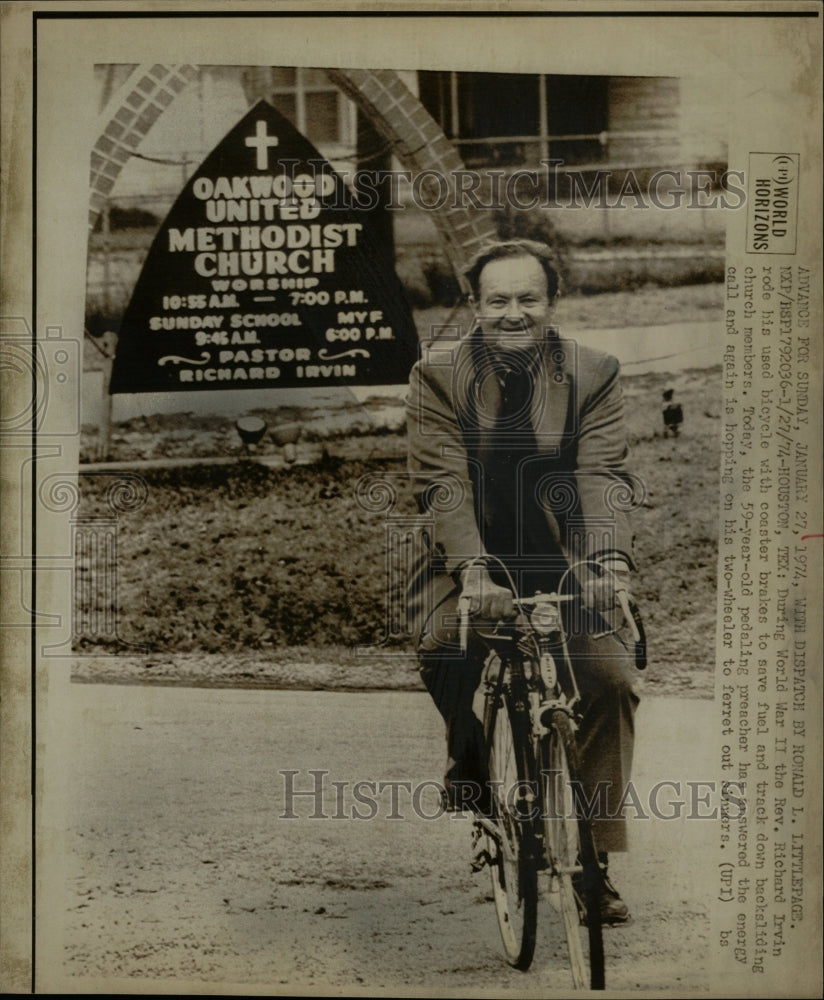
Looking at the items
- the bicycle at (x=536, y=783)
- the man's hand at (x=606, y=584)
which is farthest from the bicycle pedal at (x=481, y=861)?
the man's hand at (x=606, y=584)

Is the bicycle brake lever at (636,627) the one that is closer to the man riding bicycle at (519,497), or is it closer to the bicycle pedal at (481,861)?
the man riding bicycle at (519,497)

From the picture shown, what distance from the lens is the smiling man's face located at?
2.51 m

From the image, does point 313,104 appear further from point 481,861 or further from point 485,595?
Result: point 481,861

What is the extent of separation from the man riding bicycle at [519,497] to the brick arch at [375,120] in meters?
0.08

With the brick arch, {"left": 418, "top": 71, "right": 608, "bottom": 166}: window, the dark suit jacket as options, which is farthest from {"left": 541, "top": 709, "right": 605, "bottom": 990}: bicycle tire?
{"left": 418, "top": 71, "right": 608, "bottom": 166}: window

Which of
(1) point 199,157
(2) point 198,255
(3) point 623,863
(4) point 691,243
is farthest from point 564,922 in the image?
(1) point 199,157

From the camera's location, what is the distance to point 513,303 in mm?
2516

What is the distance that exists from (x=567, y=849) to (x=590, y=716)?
0.33 m

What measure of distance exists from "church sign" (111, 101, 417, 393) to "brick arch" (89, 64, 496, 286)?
6.5 inches

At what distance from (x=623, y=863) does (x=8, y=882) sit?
1.51 metres

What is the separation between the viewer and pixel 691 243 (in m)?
2.51

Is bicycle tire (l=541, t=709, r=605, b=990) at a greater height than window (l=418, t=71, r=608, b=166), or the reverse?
window (l=418, t=71, r=608, b=166)

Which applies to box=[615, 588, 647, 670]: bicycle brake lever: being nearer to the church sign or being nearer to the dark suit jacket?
the dark suit jacket

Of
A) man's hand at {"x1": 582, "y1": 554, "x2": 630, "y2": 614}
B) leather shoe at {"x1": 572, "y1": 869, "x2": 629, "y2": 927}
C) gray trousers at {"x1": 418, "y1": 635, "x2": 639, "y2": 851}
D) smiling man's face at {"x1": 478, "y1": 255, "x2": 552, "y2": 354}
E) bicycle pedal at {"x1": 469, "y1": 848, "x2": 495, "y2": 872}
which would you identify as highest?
smiling man's face at {"x1": 478, "y1": 255, "x2": 552, "y2": 354}
